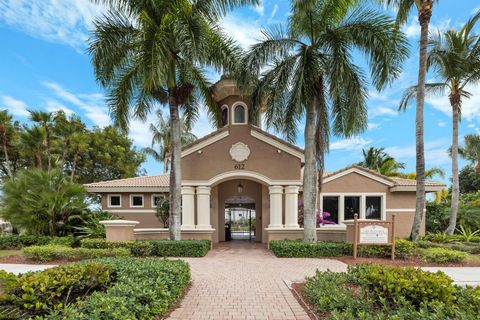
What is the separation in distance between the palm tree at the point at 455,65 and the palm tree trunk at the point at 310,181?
285 inches

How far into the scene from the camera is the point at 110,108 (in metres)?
12.9

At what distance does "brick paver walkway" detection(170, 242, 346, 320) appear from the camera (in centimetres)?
554

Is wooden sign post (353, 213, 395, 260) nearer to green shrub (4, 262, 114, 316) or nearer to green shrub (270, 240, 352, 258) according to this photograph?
green shrub (270, 240, 352, 258)

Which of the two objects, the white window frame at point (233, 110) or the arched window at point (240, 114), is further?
the arched window at point (240, 114)

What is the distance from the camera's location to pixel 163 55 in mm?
10219

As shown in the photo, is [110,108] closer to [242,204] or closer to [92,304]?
[242,204]

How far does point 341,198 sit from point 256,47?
10.9 metres

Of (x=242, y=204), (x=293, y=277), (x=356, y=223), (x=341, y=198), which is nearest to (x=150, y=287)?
(x=293, y=277)

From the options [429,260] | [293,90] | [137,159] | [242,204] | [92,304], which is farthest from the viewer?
[137,159]

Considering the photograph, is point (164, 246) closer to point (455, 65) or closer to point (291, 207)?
point (291, 207)

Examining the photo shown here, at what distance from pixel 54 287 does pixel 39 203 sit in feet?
34.7

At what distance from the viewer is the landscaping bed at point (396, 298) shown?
4254 millimetres

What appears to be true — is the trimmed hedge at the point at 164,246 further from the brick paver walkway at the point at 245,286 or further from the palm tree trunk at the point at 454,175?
the palm tree trunk at the point at 454,175

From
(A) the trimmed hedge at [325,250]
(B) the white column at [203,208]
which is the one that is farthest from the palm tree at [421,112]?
(B) the white column at [203,208]
